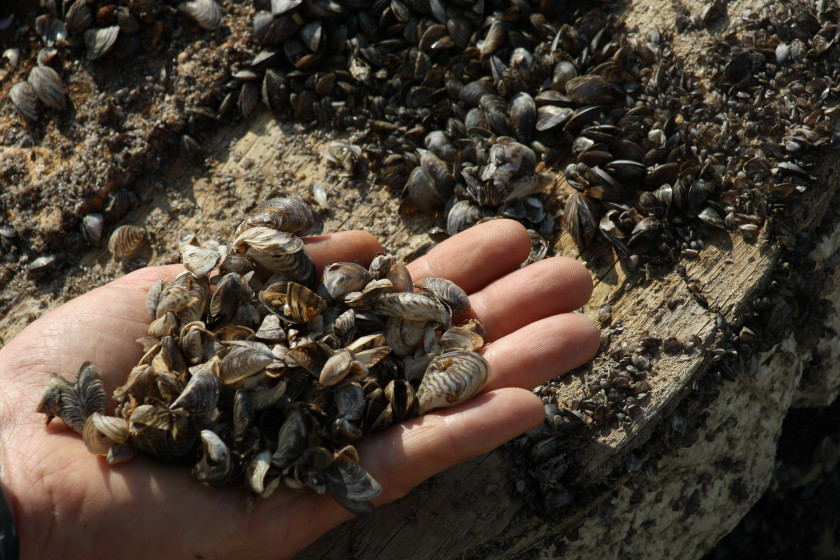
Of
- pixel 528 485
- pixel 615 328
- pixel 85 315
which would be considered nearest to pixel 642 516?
pixel 528 485

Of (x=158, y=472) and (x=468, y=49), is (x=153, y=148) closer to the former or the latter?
(x=468, y=49)

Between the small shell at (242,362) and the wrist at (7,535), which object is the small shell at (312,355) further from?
the wrist at (7,535)

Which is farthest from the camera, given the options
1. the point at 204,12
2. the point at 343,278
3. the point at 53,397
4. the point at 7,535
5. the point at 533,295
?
the point at 204,12

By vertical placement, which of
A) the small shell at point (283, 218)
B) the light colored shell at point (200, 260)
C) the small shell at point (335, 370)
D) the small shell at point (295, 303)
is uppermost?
the small shell at point (283, 218)

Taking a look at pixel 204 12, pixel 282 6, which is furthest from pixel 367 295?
pixel 204 12

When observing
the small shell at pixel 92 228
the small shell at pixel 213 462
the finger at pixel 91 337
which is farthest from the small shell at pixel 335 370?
the small shell at pixel 92 228

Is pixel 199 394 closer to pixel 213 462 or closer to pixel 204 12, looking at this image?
pixel 213 462
